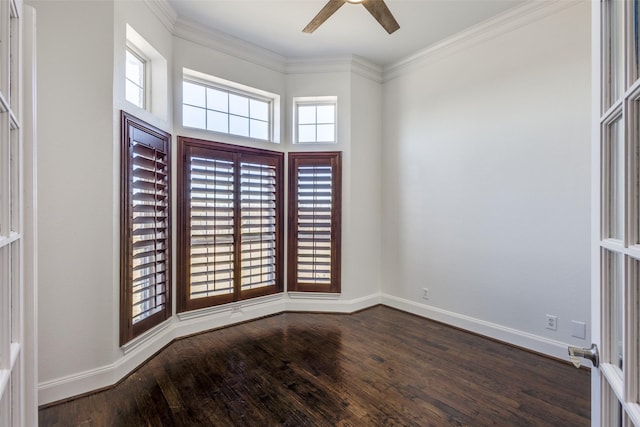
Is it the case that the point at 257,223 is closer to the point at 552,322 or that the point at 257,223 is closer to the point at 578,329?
the point at 552,322

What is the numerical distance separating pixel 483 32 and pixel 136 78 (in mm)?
3312

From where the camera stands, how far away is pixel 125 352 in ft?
8.00

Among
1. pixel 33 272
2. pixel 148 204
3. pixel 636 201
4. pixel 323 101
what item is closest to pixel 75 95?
pixel 148 204

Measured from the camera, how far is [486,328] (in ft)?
10.5

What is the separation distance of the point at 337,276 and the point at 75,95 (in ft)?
9.79

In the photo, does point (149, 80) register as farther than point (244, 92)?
No

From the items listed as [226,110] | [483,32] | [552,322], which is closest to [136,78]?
[226,110]

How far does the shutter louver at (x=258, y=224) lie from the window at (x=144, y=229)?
81 cm

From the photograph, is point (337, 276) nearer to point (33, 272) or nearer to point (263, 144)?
point (263, 144)

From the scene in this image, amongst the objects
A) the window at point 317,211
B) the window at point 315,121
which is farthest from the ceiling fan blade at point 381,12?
the window at point 317,211

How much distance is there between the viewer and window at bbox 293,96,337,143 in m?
4.01

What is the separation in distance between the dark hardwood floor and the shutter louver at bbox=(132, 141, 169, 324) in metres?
0.52

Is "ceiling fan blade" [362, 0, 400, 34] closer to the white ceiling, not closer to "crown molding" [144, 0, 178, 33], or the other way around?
the white ceiling

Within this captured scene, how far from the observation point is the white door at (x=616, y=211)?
0.68 metres
